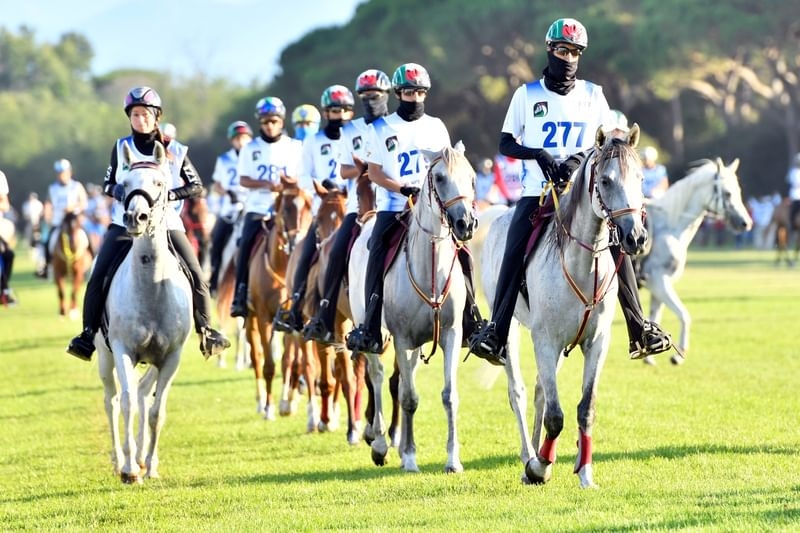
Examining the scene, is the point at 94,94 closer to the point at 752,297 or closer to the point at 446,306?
the point at 752,297

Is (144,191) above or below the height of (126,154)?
below

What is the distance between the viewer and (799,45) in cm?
5109

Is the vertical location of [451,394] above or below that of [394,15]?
below

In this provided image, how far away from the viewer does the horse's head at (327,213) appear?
13.5 metres

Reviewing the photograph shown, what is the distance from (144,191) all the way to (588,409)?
350 centimetres

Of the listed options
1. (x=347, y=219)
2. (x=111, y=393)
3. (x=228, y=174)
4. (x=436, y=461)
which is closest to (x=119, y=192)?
(x=111, y=393)

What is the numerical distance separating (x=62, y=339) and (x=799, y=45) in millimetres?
36139

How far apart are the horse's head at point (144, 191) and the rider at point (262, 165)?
197 inches

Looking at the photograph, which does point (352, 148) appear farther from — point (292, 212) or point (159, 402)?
point (159, 402)

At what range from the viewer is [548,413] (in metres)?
9.39

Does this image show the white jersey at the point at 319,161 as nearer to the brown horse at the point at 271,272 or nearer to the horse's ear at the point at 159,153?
the brown horse at the point at 271,272

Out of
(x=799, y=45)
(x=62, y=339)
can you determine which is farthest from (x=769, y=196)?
(x=62, y=339)

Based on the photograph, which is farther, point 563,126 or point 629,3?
point 629,3

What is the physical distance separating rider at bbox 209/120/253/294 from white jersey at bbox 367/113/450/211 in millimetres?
6870
